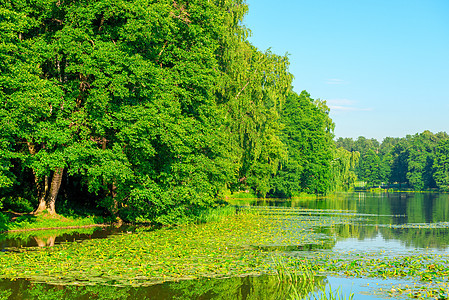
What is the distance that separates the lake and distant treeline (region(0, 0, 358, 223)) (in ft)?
12.5

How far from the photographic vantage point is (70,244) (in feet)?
78.3

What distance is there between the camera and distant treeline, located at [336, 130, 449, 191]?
14650 centimetres

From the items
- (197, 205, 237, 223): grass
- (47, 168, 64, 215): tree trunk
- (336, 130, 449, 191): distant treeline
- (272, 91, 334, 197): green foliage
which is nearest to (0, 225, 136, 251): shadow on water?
(47, 168, 64, 215): tree trunk

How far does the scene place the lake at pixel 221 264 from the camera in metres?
15.0

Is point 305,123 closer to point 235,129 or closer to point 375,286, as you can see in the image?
point 235,129

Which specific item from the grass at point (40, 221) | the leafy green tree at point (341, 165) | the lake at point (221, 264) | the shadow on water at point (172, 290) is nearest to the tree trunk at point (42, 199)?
the grass at point (40, 221)

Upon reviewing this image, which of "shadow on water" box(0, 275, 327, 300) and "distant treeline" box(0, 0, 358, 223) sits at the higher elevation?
"distant treeline" box(0, 0, 358, 223)

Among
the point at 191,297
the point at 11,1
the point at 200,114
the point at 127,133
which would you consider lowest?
the point at 191,297

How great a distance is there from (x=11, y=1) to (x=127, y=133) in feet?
32.0

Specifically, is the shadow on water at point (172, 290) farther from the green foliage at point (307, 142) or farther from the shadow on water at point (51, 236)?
the green foliage at point (307, 142)

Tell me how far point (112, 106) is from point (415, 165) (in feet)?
460

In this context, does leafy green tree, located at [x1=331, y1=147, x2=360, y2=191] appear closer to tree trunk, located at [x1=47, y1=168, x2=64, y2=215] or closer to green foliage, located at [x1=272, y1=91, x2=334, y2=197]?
green foliage, located at [x1=272, y1=91, x2=334, y2=197]

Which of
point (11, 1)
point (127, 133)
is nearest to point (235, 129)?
point (127, 133)

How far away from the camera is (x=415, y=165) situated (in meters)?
153
